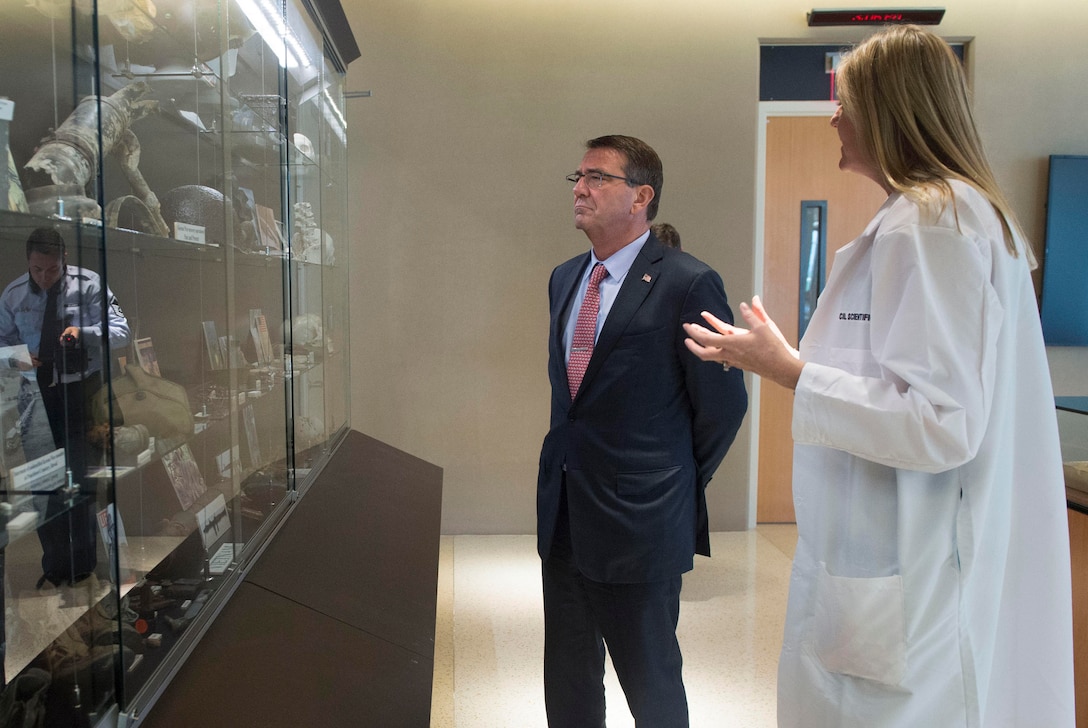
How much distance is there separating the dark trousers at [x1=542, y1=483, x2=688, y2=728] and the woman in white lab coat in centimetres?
75

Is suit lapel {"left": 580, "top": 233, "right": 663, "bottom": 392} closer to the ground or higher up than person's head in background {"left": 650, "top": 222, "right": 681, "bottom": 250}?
closer to the ground

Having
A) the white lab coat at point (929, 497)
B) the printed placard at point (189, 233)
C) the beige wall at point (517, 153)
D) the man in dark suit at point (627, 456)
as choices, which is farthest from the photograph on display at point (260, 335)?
the beige wall at point (517, 153)

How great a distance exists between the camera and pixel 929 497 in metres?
1.33

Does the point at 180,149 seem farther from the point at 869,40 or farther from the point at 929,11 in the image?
the point at 929,11

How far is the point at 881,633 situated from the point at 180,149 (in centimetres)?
171

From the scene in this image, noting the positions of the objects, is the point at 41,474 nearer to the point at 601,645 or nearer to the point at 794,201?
the point at 601,645

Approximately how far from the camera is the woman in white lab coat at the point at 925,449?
1245mm

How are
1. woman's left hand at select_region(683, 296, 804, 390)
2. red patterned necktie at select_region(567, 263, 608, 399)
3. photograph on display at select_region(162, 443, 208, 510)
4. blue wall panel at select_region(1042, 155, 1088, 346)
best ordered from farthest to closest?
1. blue wall panel at select_region(1042, 155, 1088, 346)
2. red patterned necktie at select_region(567, 263, 608, 399)
3. photograph on display at select_region(162, 443, 208, 510)
4. woman's left hand at select_region(683, 296, 804, 390)

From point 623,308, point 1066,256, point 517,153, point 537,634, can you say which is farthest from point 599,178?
point 1066,256

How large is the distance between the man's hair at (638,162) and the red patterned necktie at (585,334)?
0.87 ft

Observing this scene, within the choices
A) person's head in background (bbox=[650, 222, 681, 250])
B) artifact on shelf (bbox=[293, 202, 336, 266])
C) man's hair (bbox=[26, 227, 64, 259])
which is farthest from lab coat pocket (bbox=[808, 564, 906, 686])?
person's head in background (bbox=[650, 222, 681, 250])

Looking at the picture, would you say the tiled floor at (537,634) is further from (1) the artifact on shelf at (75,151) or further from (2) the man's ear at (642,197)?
(1) the artifact on shelf at (75,151)

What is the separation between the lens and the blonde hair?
133 centimetres

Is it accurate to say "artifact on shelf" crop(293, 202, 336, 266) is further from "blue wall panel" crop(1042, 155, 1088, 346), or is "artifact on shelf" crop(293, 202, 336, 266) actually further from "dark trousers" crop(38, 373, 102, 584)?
"blue wall panel" crop(1042, 155, 1088, 346)
